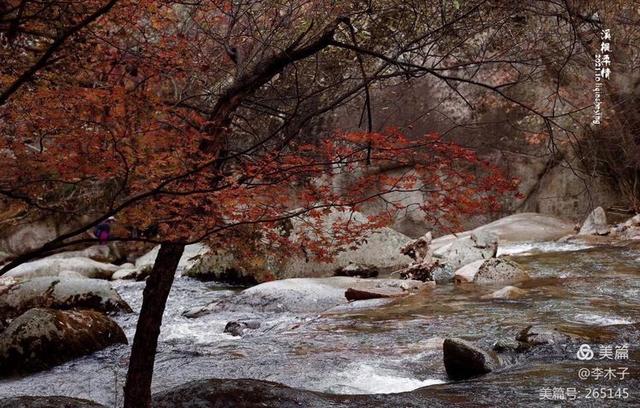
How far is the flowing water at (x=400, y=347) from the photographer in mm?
5074

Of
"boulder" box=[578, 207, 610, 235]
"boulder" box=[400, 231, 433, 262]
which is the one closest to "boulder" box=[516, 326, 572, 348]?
"boulder" box=[400, 231, 433, 262]

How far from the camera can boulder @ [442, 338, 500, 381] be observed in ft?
17.4

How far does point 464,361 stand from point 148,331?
2.97 metres

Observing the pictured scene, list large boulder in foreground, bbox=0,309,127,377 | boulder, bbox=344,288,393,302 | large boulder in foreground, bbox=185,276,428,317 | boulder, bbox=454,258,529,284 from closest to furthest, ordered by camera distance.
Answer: large boulder in foreground, bbox=0,309,127,377
large boulder in foreground, bbox=185,276,428,317
boulder, bbox=344,288,393,302
boulder, bbox=454,258,529,284

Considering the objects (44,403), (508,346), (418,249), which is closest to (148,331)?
(44,403)

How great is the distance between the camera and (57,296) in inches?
366

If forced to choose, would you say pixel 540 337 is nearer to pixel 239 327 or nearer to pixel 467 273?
pixel 239 327

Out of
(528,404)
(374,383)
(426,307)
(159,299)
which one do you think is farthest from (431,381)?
(426,307)

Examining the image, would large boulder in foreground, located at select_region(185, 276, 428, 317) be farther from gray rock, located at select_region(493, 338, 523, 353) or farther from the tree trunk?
the tree trunk

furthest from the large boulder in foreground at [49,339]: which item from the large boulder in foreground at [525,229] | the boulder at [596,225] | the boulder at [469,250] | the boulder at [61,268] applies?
the boulder at [596,225]

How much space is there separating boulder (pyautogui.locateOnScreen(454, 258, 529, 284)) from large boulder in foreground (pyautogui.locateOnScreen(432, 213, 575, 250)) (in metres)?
4.16

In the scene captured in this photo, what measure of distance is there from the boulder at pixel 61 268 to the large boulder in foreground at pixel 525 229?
389 inches

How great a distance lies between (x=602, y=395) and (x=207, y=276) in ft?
34.7

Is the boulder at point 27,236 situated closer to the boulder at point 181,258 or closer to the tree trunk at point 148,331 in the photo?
the boulder at point 181,258
